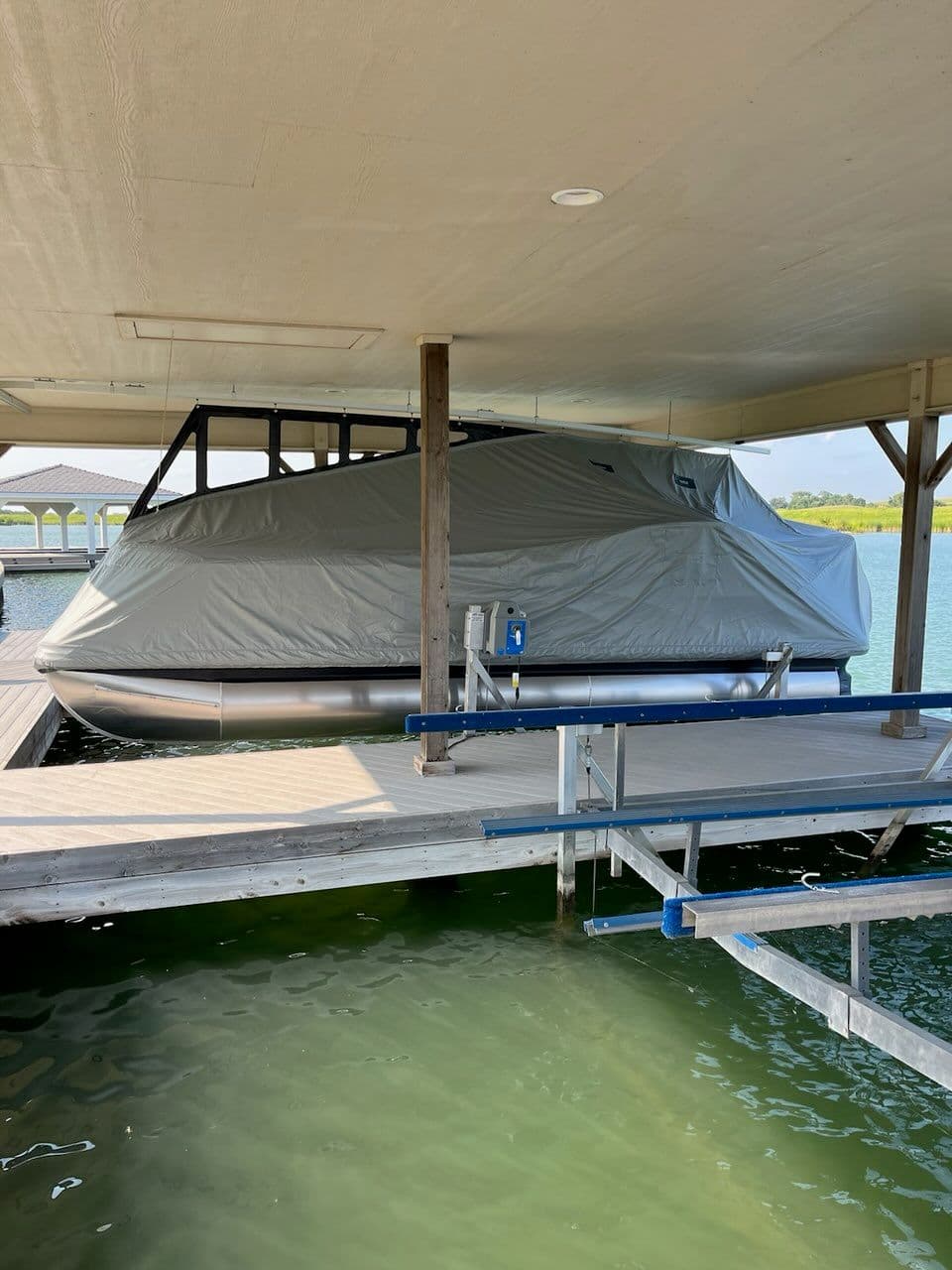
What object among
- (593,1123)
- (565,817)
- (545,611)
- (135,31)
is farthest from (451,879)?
(135,31)

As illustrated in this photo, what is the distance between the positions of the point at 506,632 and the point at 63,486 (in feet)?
106

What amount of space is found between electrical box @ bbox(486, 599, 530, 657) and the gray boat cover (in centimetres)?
61

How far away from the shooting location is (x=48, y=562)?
31750 millimetres

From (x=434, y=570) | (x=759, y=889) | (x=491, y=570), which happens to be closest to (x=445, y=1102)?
(x=759, y=889)

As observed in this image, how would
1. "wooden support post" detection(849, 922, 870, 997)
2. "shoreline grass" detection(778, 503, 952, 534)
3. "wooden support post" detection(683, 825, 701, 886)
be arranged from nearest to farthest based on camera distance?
"wooden support post" detection(849, 922, 870, 997)
"wooden support post" detection(683, 825, 701, 886)
"shoreline grass" detection(778, 503, 952, 534)

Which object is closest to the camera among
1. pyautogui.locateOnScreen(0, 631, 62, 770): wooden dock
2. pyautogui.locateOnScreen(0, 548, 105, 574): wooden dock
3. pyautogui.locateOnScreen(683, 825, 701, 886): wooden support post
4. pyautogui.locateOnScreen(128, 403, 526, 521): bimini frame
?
pyautogui.locateOnScreen(683, 825, 701, 886): wooden support post

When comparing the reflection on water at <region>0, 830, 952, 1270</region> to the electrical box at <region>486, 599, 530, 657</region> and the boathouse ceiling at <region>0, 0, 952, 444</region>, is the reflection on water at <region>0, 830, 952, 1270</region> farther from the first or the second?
the boathouse ceiling at <region>0, 0, 952, 444</region>

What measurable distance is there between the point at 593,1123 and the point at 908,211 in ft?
12.2

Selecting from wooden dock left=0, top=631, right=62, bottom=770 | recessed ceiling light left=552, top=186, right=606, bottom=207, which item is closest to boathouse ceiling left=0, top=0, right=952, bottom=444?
recessed ceiling light left=552, top=186, right=606, bottom=207

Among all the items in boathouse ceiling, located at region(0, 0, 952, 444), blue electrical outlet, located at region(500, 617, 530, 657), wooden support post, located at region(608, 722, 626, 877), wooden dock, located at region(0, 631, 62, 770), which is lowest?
wooden dock, located at region(0, 631, 62, 770)

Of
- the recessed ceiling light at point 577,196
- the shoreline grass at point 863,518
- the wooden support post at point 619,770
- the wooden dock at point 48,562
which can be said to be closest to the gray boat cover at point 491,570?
the wooden support post at point 619,770

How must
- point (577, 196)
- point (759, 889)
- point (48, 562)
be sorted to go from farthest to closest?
1. point (48, 562)
2. point (577, 196)
3. point (759, 889)

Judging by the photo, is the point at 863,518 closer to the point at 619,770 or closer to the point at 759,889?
the point at 619,770

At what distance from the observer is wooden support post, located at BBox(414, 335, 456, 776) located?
6.00 metres
